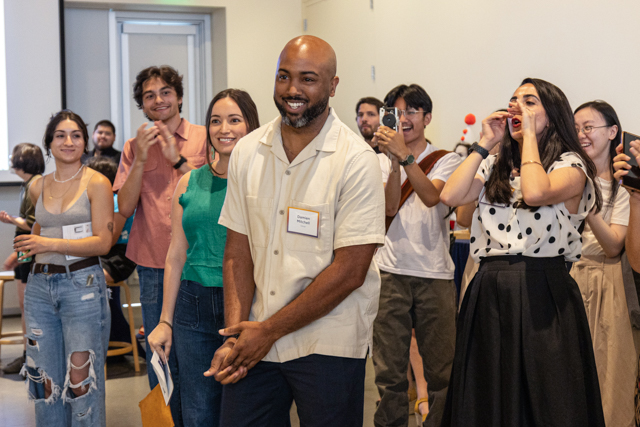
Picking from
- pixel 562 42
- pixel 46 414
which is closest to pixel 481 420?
pixel 46 414

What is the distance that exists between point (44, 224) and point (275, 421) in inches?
68.3

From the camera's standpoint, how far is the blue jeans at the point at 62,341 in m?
2.70

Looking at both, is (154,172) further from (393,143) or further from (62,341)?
(393,143)

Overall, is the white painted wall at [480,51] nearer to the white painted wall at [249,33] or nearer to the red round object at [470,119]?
the red round object at [470,119]

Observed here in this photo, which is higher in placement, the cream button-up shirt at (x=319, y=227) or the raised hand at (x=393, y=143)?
the raised hand at (x=393, y=143)

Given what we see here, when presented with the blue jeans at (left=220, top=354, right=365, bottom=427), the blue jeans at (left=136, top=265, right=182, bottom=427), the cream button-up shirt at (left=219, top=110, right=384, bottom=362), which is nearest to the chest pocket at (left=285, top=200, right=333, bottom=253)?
the cream button-up shirt at (left=219, top=110, right=384, bottom=362)

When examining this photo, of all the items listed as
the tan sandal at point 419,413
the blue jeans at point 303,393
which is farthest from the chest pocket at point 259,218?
the tan sandal at point 419,413

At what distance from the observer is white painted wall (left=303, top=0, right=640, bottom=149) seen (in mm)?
3520

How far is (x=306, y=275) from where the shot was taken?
156cm

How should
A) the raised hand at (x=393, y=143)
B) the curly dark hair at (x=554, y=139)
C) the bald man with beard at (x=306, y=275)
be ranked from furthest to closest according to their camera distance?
the raised hand at (x=393, y=143)
the curly dark hair at (x=554, y=139)
the bald man with beard at (x=306, y=275)

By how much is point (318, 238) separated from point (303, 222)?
2.2 inches

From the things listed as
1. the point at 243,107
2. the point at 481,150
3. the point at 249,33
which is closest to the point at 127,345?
the point at 243,107

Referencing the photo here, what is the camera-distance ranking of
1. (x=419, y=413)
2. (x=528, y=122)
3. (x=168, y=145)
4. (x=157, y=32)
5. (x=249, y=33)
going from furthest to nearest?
(x=157, y=32) < (x=249, y=33) < (x=419, y=413) < (x=168, y=145) < (x=528, y=122)

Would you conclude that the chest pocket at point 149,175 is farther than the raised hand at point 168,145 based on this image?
Yes
